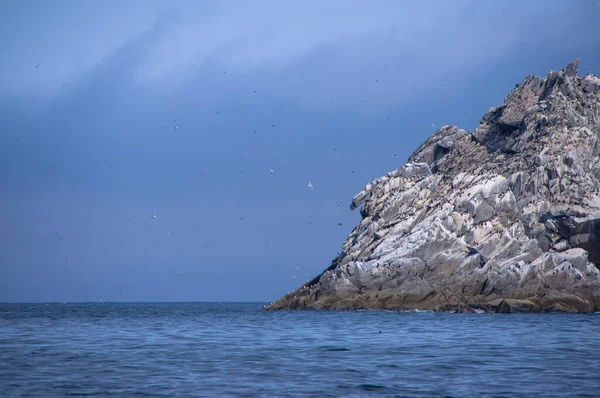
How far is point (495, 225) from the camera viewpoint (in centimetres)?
9662

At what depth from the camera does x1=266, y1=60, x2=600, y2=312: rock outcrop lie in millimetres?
90250

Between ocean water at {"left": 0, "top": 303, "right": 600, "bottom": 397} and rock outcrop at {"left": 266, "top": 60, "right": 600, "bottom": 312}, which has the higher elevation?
rock outcrop at {"left": 266, "top": 60, "right": 600, "bottom": 312}

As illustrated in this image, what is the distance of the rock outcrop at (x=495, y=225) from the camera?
3553 inches

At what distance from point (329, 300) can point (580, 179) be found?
125 feet

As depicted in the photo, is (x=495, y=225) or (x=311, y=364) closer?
(x=311, y=364)

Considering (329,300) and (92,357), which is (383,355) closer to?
(92,357)

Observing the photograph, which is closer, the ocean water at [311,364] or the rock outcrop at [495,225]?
the ocean water at [311,364]

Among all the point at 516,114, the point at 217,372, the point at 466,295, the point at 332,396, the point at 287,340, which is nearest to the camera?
the point at 332,396

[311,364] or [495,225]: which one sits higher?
[495,225]

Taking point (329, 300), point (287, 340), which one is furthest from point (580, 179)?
point (287, 340)

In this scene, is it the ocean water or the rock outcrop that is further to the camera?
the rock outcrop

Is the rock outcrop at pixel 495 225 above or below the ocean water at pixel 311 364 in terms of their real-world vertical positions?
above

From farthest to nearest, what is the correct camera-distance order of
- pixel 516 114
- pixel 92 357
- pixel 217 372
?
pixel 516 114 → pixel 92 357 → pixel 217 372

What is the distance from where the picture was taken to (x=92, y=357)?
1437 inches
